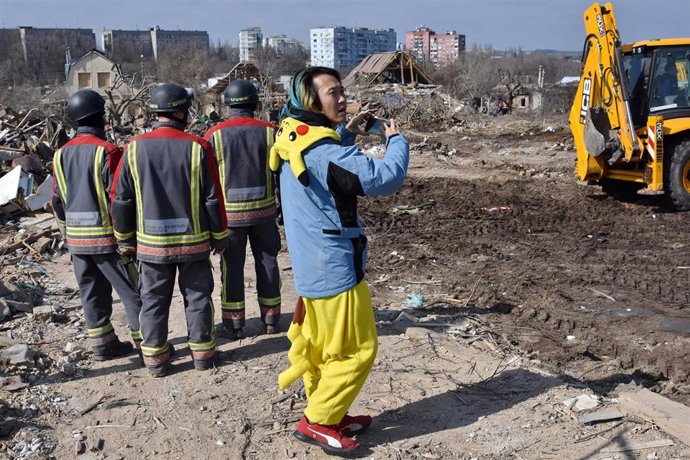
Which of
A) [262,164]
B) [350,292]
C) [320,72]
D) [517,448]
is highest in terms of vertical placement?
[320,72]

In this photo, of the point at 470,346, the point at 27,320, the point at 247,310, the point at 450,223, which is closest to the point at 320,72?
the point at 470,346

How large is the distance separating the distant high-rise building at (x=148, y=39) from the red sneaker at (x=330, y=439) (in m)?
87.9

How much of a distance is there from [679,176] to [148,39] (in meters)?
110

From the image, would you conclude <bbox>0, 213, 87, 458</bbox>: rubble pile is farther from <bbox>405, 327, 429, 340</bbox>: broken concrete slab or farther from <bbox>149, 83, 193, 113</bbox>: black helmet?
<bbox>405, 327, 429, 340</bbox>: broken concrete slab

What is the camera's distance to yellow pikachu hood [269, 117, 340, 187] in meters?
3.38

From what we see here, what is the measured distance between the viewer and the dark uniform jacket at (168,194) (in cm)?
454

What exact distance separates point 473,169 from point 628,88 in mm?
5260

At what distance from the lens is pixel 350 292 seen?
Answer: 3543 mm

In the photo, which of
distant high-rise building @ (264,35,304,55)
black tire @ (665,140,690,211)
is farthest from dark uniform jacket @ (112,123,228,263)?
distant high-rise building @ (264,35,304,55)

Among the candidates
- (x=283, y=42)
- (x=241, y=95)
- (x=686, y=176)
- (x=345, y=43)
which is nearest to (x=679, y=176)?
(x=686, y=176)

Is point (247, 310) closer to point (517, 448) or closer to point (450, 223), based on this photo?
point (517, 448)

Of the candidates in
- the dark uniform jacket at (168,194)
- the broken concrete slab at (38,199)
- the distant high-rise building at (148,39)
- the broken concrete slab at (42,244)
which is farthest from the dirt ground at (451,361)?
the distant high-rise building at (148,39)

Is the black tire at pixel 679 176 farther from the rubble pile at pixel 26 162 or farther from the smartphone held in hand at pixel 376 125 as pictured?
the rubble pile at pixel 26 162

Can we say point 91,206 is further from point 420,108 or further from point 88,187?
point 420,108
